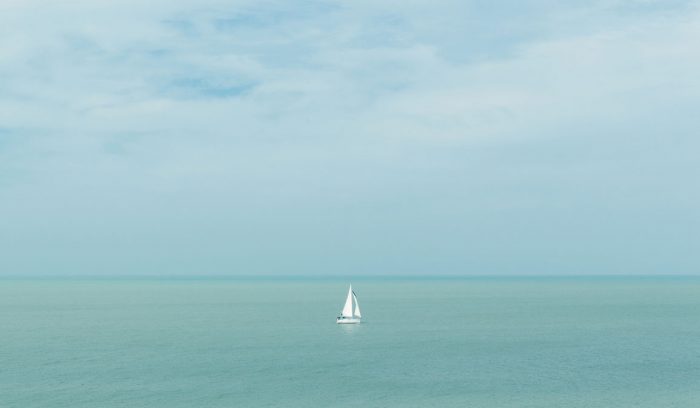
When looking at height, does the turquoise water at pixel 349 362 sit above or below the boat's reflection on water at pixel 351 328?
below

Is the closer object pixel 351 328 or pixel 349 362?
pixel 349 362

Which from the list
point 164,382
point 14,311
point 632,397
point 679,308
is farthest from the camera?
point 679,308

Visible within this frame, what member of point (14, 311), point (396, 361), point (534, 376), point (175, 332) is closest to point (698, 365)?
point (534, 376)

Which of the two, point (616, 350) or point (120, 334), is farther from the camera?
point (120, 334)

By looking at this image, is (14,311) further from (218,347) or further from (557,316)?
(557,316)

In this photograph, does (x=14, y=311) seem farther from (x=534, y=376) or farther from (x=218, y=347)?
(x=534, y=376)

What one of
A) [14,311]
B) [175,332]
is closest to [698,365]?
[175,332]

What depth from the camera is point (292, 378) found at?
7356 centimetres

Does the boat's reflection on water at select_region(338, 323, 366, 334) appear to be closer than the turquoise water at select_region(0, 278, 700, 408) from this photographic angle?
No

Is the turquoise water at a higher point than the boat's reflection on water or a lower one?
lower

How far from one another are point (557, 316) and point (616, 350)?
59277 mm

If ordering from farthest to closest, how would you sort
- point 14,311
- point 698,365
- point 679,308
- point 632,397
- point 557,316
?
point 679,308 < point 14,311 < point 557,316 < point 698,365 < point 632,397

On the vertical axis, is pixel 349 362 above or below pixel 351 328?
below

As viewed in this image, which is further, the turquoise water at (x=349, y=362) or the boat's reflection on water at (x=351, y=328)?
the boat's reflection on water at (x=351, y=328)
